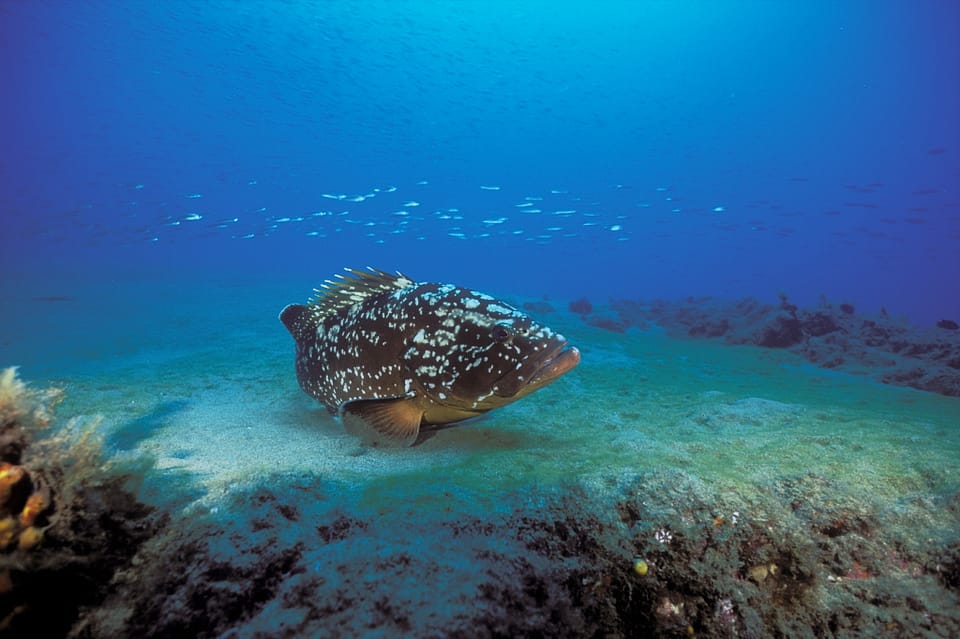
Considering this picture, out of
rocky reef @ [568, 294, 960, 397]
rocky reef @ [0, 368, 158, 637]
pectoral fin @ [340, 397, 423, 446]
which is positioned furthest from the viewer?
rocky reef @ [568, 294, 960, 397]

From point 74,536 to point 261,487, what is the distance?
0.87m

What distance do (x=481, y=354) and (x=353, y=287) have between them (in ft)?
7.66

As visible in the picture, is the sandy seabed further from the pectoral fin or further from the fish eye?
the fish eye

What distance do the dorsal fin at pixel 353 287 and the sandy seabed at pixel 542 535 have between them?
1.81 metres

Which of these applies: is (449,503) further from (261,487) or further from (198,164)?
(198,164)

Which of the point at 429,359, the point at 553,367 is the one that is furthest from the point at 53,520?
the point at 553,367

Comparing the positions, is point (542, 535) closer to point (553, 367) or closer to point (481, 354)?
point (553, 367)

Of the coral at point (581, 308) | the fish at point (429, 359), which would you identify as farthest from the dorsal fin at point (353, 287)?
the coral at point (581, 308)

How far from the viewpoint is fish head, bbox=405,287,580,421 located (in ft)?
12.1

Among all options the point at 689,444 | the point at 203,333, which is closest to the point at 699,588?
the point at 689,444

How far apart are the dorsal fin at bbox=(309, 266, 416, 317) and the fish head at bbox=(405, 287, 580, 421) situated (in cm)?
107

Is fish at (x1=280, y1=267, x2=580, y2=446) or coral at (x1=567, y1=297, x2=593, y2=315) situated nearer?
fish at (x1=280, y1=267, x2=580, y2=446)

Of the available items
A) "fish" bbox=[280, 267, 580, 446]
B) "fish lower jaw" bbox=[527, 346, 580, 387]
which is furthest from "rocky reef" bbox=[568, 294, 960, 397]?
"fish" bbox=[280, 267, 580, 446]

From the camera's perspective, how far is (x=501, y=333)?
12.6ft
